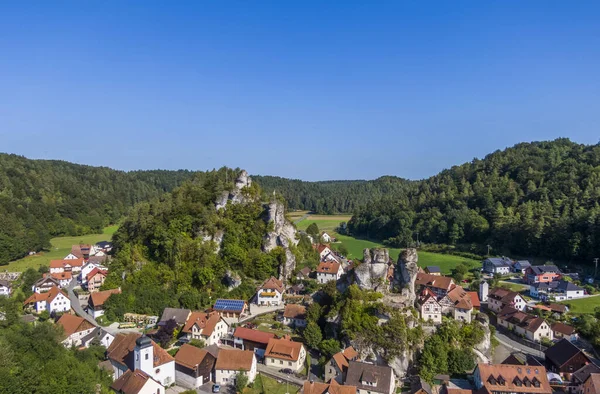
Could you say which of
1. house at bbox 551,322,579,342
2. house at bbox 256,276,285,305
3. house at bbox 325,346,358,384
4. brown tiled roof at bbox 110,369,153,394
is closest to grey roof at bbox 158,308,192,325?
house at bbox 256,276,285,305

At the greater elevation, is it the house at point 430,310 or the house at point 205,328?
the house at point 430,310

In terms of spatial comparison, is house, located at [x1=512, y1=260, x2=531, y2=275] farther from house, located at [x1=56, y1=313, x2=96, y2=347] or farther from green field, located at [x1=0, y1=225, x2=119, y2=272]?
green field, located at [x1=0, y1=225, x2=119, y2=272]

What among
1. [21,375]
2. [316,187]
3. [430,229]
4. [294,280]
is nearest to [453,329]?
[294,280]

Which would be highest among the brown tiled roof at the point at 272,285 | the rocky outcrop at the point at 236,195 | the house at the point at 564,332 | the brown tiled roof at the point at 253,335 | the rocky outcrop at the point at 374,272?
the rocky outcrop at the point at 236,195

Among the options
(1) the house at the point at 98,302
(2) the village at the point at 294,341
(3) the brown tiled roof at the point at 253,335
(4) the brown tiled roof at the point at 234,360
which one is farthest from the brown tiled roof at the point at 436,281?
(1) the house at the point at 98,302

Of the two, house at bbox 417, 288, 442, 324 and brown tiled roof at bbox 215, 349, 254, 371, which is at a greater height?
house at bbox 417, 288, 442, 324

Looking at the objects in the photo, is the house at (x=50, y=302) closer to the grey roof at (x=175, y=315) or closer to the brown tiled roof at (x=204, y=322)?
the grey roof at (x=175, y=315)

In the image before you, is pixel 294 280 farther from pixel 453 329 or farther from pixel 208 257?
pixel 453 329
